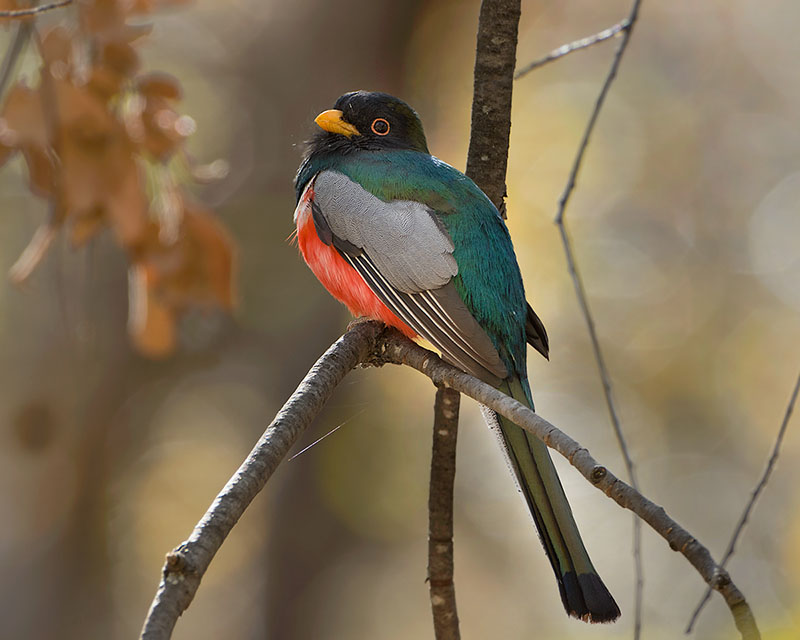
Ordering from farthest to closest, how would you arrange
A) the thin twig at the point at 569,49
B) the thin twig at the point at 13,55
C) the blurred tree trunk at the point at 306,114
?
1. the blurred tree trunk at the point at 306,114
2. the thin twig at the point at 569,49
3. the thin twig at the point at 13,55

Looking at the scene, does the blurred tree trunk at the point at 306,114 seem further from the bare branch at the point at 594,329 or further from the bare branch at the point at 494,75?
the bare branch at the point at 594,329

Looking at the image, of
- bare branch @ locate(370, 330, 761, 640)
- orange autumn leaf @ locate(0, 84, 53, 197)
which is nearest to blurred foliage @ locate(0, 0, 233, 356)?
orange autumn leaf @ locate(0, 84, 53, 197)

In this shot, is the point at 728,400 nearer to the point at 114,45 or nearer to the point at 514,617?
the point at 514,617

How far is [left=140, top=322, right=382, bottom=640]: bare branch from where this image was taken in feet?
4.59

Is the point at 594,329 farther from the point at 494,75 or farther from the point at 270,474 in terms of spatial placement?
the point at 270,474

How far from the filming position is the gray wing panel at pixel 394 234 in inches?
119

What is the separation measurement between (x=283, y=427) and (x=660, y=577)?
336 inches

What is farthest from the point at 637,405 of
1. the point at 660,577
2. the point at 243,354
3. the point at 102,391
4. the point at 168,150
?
the point at 168,150

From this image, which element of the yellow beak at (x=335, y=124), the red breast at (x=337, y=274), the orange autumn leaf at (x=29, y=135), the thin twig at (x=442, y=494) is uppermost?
Answer: the yellow beak at (x=335, y=124)

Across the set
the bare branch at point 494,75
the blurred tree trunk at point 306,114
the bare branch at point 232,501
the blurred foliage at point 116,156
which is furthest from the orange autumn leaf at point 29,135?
the blurred tree trunk at point 306,114

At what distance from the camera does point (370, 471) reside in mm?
8742

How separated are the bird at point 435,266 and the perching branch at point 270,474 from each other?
0.45m

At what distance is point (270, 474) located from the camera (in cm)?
181

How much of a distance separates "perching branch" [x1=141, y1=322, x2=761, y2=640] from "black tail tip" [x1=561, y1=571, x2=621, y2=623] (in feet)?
1.91
